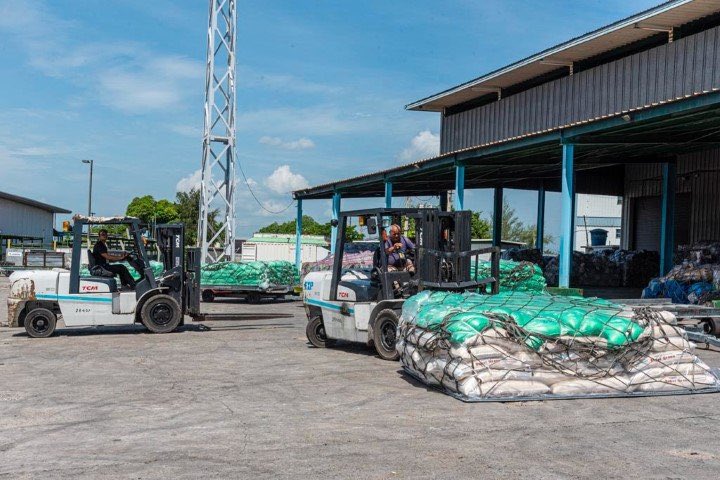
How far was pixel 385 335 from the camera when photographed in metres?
11.5

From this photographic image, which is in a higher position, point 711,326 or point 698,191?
point 698,191

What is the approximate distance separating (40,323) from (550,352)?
976 centimetres

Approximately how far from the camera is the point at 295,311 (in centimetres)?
2148

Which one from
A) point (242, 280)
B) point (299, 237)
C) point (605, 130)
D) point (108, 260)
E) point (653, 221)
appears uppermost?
point (605, 130)

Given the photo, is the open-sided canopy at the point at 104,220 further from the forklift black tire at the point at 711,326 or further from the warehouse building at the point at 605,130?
the forklift black tire at the point at 711,326

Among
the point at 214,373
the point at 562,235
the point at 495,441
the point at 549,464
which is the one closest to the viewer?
A: the point at 549,464

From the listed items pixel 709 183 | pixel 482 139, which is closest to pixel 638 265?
pixel 709 183

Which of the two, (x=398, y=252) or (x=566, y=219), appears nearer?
(x=398, y=252)

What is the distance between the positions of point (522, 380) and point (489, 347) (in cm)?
49

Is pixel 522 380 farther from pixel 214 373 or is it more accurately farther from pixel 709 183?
pixel 709 183

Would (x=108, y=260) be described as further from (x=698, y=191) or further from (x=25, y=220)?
(x=25, y=220)

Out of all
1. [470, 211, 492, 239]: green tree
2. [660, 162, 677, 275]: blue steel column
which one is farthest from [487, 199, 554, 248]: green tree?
[660, 162, 677, 275]: blue steel column

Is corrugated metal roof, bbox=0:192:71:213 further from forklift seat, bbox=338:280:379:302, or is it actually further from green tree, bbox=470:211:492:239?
forklift seat, bbox=338:280:379:302

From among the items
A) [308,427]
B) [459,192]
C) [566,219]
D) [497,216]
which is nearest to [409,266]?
[308,427]
